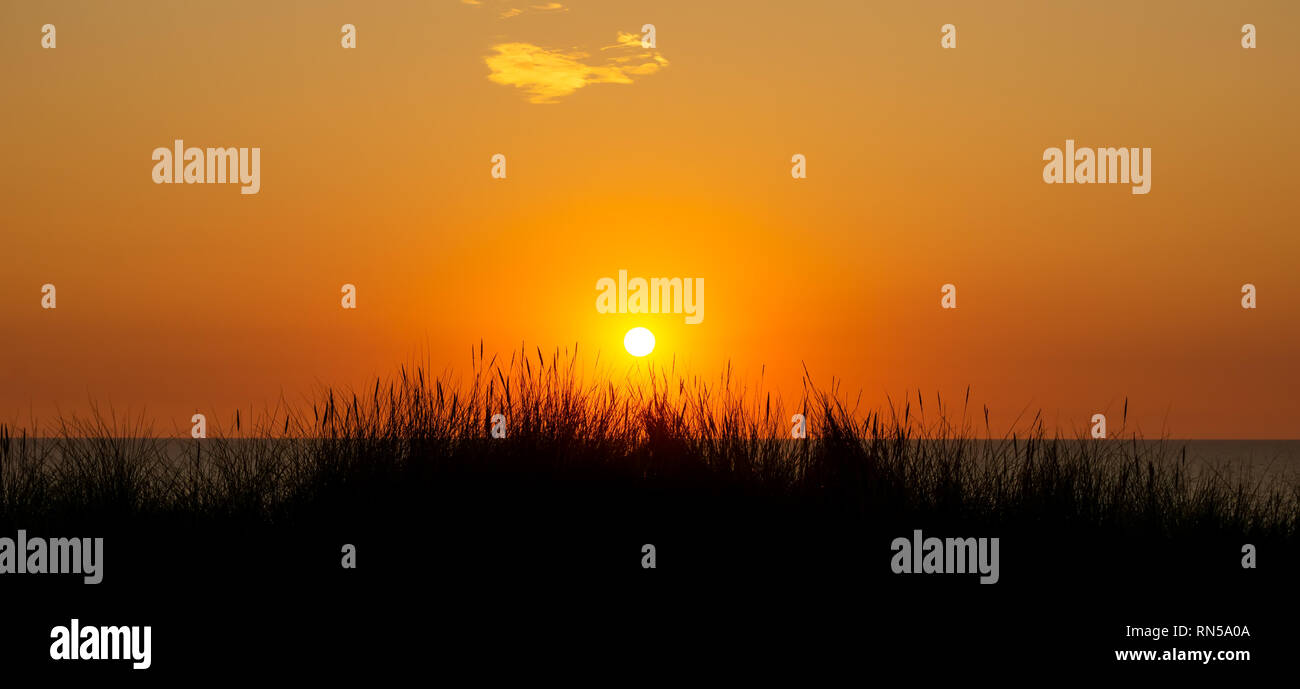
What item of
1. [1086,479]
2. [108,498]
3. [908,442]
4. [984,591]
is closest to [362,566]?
[108,498]

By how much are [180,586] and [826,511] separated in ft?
13.9

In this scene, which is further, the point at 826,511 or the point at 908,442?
the point at 908,442

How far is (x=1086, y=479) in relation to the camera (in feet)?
26.5
